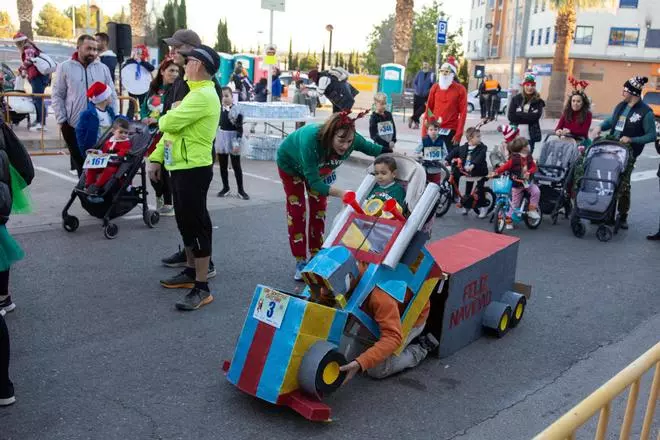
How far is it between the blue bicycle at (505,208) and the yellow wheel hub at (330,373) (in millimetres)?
5422

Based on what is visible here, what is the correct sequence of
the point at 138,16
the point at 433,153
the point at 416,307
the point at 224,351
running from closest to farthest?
1. the point at 416,307
2. the point at 224,351
3. the point at 433,153
4. the point at 138,16

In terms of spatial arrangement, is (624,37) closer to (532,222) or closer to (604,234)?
(532,222)

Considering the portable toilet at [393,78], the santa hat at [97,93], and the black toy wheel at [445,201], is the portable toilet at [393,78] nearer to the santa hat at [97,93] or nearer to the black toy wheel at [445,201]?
the black toy wheel at [445,201]

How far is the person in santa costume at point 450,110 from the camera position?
9953mm

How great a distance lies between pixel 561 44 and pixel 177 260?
27.8 metres

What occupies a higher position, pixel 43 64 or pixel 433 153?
pixel 43 64

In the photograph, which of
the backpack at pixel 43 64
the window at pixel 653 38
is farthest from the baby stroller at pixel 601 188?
the window at pixel 653 38

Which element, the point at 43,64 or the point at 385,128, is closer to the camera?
the point at 385,128

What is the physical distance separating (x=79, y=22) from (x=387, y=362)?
3982 inches

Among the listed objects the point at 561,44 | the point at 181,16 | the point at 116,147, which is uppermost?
the point at 181,16

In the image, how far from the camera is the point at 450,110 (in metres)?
10.0

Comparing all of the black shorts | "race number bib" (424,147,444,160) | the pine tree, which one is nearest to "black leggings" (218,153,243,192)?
"race number bib" (424,147,444,160)

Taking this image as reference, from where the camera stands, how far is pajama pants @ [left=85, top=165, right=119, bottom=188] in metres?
7.29

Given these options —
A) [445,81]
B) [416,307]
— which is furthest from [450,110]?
[416,307]
